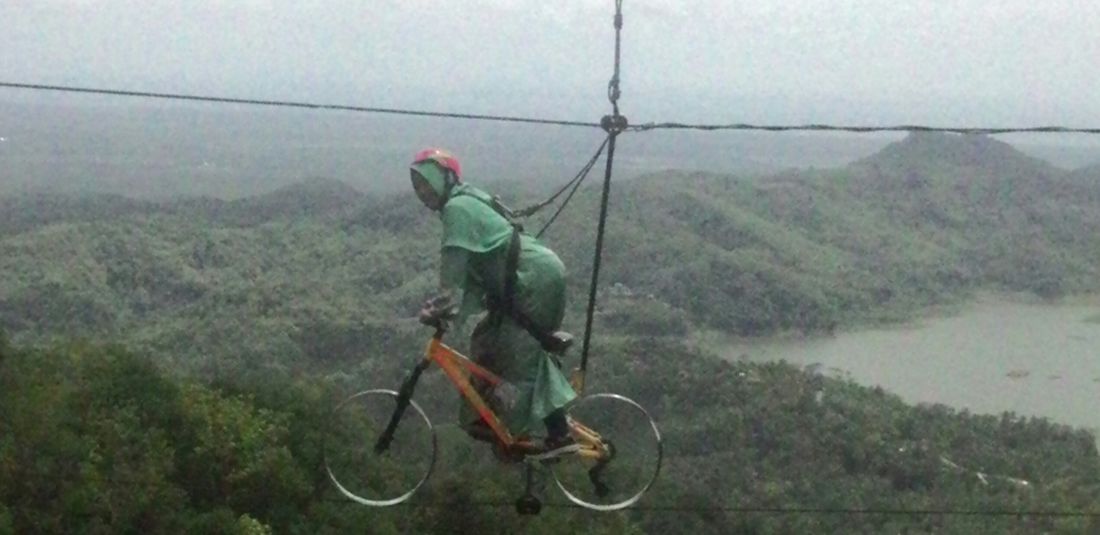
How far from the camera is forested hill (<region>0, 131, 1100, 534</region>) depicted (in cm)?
1433

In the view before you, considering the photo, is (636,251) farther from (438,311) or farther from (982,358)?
(438,311)

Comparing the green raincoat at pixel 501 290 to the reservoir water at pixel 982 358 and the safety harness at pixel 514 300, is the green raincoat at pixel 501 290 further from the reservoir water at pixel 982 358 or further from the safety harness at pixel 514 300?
the reservoir water at pixel 982 358

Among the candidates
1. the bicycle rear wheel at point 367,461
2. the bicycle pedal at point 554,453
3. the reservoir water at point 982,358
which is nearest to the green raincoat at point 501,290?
the bicycle pedal at point 554,453

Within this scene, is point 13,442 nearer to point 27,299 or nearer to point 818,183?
point 27,299

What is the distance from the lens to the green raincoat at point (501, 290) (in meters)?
4.64

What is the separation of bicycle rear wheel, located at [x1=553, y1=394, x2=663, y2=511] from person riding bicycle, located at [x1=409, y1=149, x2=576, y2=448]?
11.8 inches

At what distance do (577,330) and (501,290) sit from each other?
74.9 ft

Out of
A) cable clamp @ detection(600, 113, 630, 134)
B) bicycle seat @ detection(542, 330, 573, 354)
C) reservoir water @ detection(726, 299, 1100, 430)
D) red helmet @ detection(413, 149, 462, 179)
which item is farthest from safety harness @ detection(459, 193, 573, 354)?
reservoir water @ detection(726, 299, 1100, 430)

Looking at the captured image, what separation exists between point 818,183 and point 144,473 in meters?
40.7

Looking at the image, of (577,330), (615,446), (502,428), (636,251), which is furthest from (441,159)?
(636,251)

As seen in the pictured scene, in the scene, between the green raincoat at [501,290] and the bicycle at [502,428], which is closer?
the green raincoat at [501,290]

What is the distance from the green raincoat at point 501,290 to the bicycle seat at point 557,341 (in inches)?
1.6

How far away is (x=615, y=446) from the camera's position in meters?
5.40

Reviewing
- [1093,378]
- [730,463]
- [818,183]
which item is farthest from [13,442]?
[818,183]
